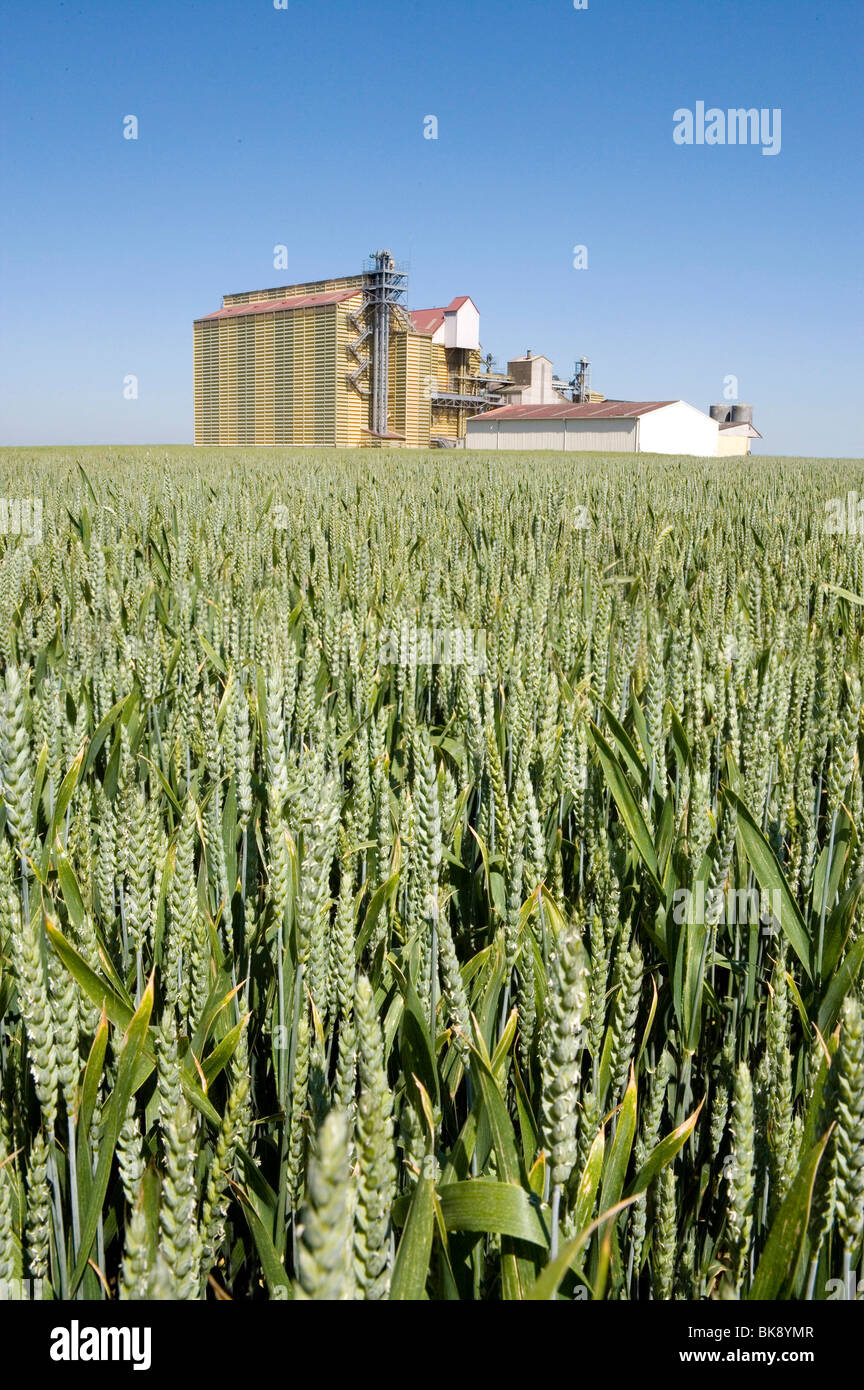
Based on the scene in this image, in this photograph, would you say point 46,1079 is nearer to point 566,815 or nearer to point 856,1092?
point 856,1092

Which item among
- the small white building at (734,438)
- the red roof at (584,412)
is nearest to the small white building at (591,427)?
the red roof at (584,412)

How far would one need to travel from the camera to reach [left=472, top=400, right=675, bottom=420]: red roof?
26891 millimetres

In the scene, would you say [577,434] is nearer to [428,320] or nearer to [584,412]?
[584,412]

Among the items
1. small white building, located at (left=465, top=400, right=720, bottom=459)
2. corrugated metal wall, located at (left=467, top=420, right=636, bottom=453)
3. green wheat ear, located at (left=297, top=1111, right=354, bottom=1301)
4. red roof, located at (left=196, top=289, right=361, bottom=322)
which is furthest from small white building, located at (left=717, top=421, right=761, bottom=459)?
green wheat ear, located at (left=297, top=1111, right=354, bottom=1301)

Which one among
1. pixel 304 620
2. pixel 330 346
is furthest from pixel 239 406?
pixel 304 620

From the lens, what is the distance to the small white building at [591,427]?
27.0 metres

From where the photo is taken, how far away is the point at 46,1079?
1.68ft

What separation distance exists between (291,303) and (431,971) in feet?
101

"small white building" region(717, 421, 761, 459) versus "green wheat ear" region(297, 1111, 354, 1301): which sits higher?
"small white building" region(717, 421, 761, 459)

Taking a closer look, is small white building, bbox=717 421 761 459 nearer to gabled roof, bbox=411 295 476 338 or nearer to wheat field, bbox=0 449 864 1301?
gabled roof, bbox=411 295 476 338

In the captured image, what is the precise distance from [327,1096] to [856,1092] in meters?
0.34

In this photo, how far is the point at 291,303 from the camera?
28484 mm

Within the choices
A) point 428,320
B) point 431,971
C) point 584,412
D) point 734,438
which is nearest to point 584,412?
point 584,412

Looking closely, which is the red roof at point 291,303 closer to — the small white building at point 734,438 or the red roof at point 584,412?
the red roof at point 584,412
